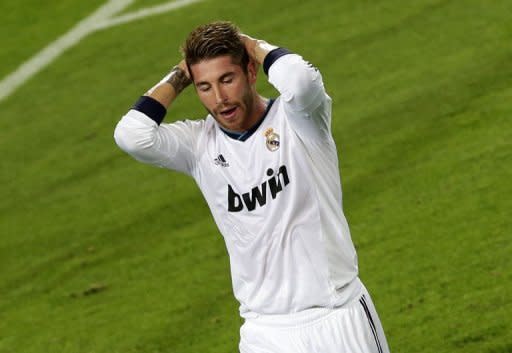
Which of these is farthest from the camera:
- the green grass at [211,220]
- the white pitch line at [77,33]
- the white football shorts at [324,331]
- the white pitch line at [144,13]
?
the white pitch line at [144,13]

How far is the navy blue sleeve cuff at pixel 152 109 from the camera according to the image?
5.40 meters

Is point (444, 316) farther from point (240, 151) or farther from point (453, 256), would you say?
point (240, 151)

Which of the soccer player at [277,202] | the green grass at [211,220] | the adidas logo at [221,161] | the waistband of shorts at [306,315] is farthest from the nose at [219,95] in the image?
the green grass at [211,220]

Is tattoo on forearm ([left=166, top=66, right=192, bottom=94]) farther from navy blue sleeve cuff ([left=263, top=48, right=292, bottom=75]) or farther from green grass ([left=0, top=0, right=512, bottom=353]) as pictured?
green grass ([left=0, top=0, right=512, bottom=353])

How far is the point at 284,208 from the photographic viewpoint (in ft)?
17.0

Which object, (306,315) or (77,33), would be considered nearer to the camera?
(306,315)

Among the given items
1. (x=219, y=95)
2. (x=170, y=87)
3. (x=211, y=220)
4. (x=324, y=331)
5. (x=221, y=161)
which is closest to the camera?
(x=219, y=95)

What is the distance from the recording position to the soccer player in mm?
5133

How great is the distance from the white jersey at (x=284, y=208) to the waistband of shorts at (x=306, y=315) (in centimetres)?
2

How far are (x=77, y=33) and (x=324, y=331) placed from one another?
12.4 m

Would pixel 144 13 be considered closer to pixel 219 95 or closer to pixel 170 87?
pixel 170 87

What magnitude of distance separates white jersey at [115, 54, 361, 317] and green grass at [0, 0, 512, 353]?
2.92 metres

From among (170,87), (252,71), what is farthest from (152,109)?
(252,71)

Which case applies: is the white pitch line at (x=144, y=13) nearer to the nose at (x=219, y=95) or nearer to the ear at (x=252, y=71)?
the ear at (x=252, y=71)
